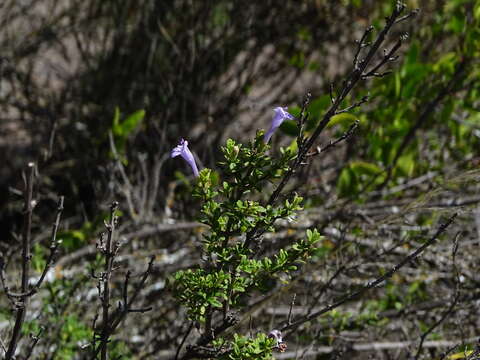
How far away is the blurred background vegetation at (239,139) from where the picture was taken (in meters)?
2.62

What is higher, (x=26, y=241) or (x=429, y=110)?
(x=429, y=110)

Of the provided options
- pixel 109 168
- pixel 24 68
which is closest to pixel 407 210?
pixel 109 168

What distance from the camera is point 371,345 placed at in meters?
2.69

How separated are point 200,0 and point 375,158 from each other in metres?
1.61

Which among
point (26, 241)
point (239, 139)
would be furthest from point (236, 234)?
point (239, 139)

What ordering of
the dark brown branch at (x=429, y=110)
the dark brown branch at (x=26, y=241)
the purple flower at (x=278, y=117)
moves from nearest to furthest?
the dark brown branch at (x=26, y=241) → the purple flower at (x=278, y=117) → the dark brown branch at (x=429, y=110)

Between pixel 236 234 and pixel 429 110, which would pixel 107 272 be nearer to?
pixel 236 234

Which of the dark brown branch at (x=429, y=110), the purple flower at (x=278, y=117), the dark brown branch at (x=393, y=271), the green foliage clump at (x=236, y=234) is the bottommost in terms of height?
the dark brown branch at (x=393, y=271)

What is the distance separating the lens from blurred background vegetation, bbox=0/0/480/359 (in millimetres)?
2619

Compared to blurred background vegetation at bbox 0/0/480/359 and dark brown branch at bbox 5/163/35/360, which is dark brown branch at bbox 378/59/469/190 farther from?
dark brown branch at bbox 5/163/35/360

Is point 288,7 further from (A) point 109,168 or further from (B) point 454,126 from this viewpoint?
(A) point 109,168

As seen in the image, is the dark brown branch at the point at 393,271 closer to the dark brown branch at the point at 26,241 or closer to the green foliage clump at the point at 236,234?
the green foliage clump at the point at 236,234

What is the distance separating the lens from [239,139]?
452 centimetres

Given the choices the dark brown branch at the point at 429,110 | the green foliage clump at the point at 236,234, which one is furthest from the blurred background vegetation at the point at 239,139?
the green foliage clump at the point at 236,234
